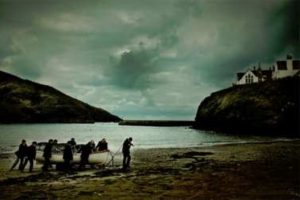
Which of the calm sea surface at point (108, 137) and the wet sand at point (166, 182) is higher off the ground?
the calm sea surface at point (108, 137)

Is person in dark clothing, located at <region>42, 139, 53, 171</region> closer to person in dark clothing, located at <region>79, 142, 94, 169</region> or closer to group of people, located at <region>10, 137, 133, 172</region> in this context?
group of people, located at <region>10, 137, 133, 172</region>

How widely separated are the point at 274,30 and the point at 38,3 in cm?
793

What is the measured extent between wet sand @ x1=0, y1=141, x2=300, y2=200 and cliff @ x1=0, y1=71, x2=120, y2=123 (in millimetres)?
11563

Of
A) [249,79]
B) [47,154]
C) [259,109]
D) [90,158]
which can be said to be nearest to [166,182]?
[90,158]

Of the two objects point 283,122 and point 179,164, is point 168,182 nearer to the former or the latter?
point 179,164

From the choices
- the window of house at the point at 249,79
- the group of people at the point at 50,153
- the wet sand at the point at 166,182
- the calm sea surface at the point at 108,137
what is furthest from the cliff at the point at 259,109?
the group of people at the point at 50,153

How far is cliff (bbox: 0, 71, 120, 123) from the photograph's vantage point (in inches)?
1156

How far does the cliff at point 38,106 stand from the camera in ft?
96.4

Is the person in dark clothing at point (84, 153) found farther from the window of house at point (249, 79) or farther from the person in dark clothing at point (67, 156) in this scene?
the window of house at point (249, 79)

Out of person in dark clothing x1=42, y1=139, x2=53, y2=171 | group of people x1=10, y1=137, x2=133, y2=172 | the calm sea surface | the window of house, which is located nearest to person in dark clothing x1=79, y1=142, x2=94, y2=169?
group of people x1=10, y1=137, x2=133, y2=172

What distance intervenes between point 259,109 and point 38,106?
23925mm

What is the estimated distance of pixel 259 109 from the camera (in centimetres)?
4306

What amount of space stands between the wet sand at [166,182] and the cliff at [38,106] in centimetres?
1156

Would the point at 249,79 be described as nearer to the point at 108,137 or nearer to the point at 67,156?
the point at 108,137
